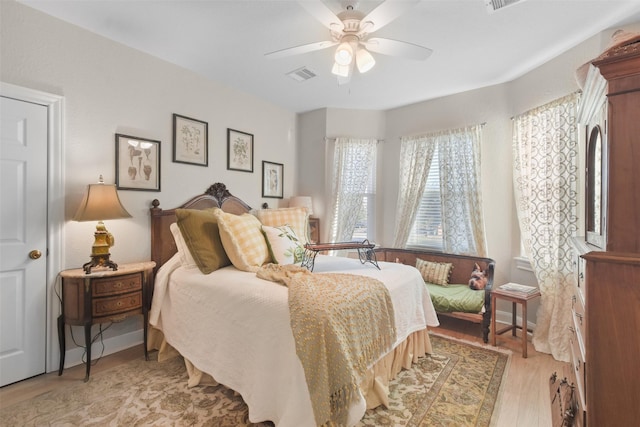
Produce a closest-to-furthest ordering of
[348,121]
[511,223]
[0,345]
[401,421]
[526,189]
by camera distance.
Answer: [401,421] → [0,345] → [526,189] → [511,223] → [348,121]

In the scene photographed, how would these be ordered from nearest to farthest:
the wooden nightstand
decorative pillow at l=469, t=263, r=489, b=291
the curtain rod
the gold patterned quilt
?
1. the gold patterned quilt
2. the wooden nightstand
3. the curtain rod
4. decorative pillow at l=469, t=263, r=489, b=291

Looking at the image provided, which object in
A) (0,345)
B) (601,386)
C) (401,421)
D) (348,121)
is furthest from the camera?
(348,121)

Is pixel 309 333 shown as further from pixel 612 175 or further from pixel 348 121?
pixel 348 121

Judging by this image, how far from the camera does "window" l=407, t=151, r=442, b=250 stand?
392cm

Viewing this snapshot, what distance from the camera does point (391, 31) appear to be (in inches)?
95.4

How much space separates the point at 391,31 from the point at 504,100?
1.85 meters

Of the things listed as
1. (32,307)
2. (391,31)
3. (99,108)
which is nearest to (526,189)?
(391,31)

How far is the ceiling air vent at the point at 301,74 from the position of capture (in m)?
3.17

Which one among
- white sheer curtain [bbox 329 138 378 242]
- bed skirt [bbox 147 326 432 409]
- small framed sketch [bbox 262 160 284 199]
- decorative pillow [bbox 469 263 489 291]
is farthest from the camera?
white sheer curtain [bbox 329 138 378 242]

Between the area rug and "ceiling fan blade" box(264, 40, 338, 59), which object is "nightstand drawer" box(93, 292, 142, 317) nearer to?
the area rug

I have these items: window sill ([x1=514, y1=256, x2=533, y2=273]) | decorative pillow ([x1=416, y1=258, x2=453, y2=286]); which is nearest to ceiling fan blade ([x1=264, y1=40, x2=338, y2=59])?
decorative pillow ([x1=416, y1=258, x2=453, y2=286])

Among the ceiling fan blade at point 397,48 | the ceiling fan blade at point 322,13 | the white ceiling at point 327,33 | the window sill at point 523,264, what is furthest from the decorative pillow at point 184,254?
the window sill at point 523,264

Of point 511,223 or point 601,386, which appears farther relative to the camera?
point 511,223

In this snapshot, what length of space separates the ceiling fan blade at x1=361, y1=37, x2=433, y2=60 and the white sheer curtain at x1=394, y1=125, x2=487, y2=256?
1800mm
